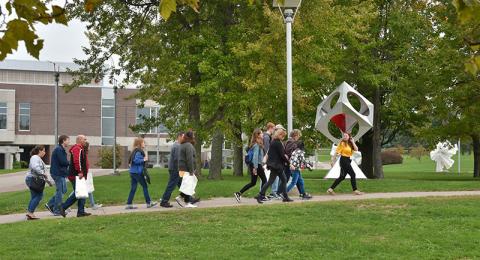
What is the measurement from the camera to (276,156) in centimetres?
1352

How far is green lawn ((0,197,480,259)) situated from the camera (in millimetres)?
8711

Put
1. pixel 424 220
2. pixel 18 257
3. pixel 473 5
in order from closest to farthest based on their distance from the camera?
pixel 473 5 < pixel 18 257 < pixel 424 220

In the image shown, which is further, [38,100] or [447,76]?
[38,100]

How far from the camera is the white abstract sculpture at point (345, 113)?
21.4 meters

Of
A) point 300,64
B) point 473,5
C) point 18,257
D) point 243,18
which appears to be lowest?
point 18,257

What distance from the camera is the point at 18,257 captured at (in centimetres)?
857

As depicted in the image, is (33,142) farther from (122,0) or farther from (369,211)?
(369,211)

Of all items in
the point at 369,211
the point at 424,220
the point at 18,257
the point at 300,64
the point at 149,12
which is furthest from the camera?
the point at 149,12

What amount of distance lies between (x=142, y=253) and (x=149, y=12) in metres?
17.9

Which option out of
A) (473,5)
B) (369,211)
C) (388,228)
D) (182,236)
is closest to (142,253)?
(182,236)

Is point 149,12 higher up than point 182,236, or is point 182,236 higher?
point 149,12

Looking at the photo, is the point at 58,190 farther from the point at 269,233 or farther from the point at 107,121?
the point at 107,121

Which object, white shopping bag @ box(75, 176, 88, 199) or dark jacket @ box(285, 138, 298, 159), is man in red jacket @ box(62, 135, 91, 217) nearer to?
white shopping bag @ box(75, 176, 88, 199)

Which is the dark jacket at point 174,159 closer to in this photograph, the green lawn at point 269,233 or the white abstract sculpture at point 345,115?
the green lawn at point 269,233
